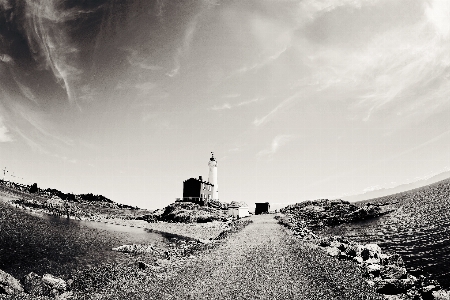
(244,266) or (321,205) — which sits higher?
(321,205)

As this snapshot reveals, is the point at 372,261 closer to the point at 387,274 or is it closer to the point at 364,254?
the point at 364,254

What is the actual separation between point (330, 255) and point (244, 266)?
757 cm

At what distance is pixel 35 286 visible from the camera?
1388cm

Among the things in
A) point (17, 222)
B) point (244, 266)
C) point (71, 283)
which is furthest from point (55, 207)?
point (244, 266)

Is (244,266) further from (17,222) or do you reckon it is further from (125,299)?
(17,222)

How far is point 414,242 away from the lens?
28.4 meters

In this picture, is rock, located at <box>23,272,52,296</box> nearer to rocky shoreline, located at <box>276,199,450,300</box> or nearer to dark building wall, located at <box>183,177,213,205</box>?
rocky shoreline, located at <box>276,199,450,300</box>

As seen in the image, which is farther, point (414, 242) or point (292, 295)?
point (414, 242)

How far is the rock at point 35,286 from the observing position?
1349 centimetres

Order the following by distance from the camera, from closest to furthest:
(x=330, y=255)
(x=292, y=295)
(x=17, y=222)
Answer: (x=292, y=295)
(x=330, y=255)
(x=17, y=222)

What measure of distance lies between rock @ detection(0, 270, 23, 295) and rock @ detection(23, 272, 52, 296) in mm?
334

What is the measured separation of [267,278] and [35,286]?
1201 centimetres

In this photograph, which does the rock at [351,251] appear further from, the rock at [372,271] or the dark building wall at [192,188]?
the dark building wall at [192,188]

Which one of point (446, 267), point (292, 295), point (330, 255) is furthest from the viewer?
point (330, 255)
